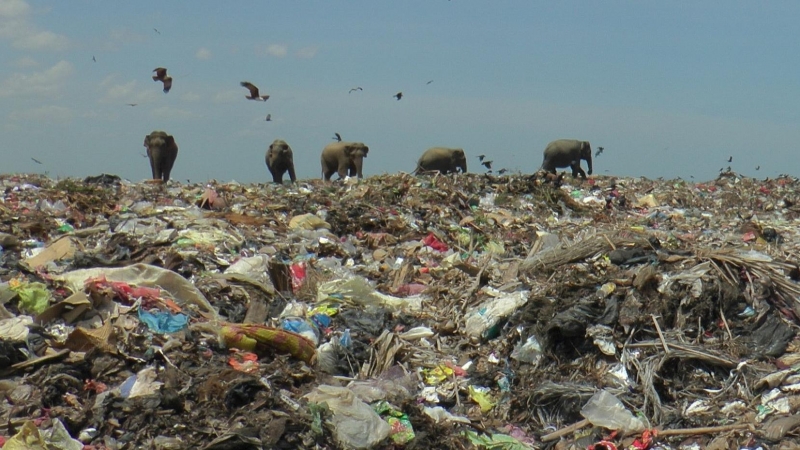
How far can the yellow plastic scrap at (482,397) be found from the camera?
16.6 ft

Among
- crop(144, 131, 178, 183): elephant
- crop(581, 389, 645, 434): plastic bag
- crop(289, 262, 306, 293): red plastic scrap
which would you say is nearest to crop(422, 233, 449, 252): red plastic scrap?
crop(289, 262, 306, 293): red plastic scrap

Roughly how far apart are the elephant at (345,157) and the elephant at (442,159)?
6.52 ft

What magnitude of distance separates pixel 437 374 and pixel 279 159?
14.7m

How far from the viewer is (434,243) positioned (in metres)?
9.05

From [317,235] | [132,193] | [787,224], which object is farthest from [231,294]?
[787,224]

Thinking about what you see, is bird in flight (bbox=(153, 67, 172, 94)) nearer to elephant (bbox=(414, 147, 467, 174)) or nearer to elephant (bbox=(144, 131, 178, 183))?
elephant (bbox=(144, 131, 178, 183))

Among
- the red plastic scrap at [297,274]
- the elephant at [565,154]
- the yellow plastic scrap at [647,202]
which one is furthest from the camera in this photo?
the elephant at [565,154]

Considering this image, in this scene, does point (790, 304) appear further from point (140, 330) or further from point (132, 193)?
point (132, 193)

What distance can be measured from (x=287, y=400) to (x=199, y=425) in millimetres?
455

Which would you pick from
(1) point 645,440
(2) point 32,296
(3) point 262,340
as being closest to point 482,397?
(1) point 645,440

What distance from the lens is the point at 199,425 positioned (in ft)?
13.6

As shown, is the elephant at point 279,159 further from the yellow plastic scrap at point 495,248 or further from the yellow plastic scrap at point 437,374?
the yellow plastic scrap at point 437,374

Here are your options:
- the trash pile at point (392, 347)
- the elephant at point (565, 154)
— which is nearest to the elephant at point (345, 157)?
the elephant at point (565, 154)

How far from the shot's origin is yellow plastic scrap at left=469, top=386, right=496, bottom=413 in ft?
16.6
